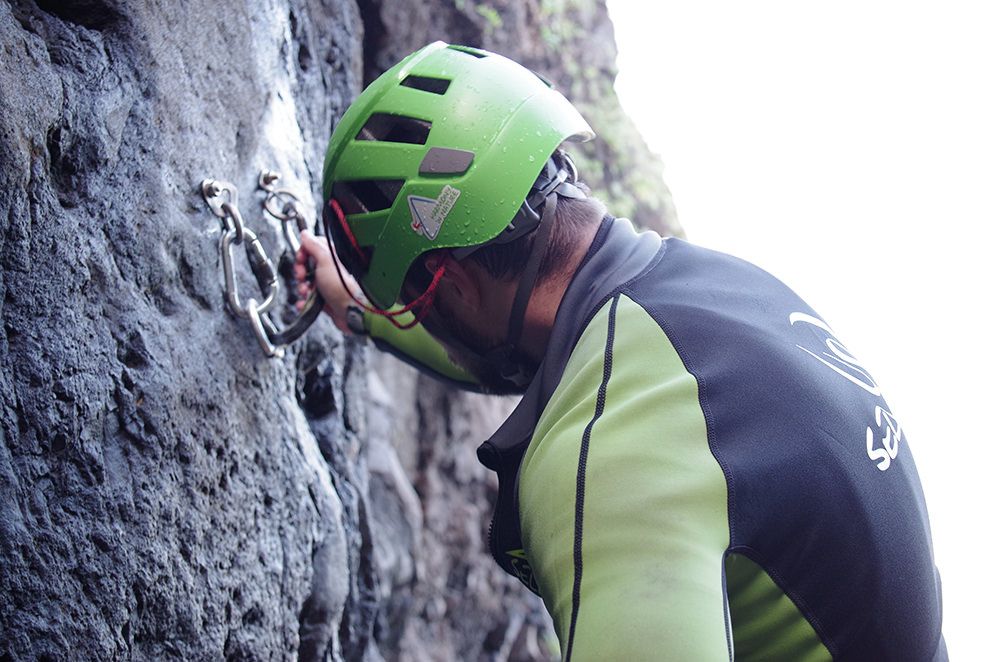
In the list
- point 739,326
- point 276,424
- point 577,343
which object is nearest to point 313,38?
point 276,424

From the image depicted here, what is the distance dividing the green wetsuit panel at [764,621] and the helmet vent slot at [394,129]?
3.95ft

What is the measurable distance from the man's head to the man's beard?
0.11 feet

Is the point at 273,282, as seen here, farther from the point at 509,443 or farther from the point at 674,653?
the point at 674,653

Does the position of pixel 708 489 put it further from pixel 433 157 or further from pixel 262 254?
pixel 262 254

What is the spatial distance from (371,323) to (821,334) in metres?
1.38

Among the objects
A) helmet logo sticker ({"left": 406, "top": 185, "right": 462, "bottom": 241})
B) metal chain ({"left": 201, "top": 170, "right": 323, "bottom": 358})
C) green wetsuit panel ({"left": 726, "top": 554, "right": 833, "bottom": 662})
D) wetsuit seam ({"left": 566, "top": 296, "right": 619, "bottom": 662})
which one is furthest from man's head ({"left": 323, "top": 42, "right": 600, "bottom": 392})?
green wetsuit panel ({"left": 726, "top": 554, "right": 833, "bottom": 662})

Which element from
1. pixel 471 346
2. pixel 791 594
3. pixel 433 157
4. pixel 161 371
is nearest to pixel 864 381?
pixel 791 594

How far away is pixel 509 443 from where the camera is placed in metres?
1.96

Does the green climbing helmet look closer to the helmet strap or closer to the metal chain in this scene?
the helmet strap

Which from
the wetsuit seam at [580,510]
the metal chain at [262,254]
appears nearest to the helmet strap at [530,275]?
the wetsuit seam at [580,510]

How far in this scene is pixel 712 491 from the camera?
1.54 metres

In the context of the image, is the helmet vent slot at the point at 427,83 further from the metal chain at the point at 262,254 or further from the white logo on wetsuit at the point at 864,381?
the white logo on wetsuit at the point at 864,381

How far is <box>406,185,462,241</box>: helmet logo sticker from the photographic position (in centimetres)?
213

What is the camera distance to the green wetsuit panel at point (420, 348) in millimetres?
2945
